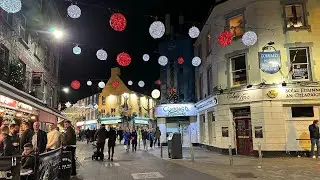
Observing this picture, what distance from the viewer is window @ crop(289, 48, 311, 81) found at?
1759cm

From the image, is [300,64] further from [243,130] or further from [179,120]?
[179,120]

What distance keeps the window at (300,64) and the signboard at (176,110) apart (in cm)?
1240

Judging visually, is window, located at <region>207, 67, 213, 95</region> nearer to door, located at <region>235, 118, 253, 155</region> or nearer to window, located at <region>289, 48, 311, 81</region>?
door, located at <region>235, 118, 253, 155</region>

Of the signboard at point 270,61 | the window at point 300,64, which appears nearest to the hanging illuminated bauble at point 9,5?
the signboard at point 270,61

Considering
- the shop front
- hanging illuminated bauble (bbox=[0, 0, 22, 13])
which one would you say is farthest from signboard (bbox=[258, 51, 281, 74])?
hanging illuminated bauble (bbox=[0, 0, 22, 13])

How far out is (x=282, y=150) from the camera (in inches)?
677

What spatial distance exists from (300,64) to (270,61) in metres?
1.98

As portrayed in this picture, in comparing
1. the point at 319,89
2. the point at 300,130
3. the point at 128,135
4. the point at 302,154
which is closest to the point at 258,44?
the point at 319,89

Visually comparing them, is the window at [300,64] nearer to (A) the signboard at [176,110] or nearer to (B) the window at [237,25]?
(B) the window at [237,25]

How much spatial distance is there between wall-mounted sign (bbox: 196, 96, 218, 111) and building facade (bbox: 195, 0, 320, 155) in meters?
0.61

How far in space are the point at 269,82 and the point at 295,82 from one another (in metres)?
1.37

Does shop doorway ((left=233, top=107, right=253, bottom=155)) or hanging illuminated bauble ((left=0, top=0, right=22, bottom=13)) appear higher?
hanging illuminated bauble ((left=0, top=0, right=22, bottom=13))

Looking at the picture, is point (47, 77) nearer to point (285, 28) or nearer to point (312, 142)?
point (285, 28)

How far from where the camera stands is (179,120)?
31312 millimetres
